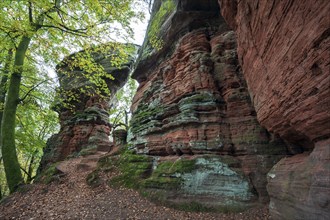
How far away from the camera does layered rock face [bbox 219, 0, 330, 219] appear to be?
10.8ft

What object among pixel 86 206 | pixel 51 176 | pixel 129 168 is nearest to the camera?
pixel 86 206

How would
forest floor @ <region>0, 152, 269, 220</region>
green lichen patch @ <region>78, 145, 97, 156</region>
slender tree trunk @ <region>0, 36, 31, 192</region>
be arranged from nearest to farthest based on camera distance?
forest floor @ <region>0, 152, 269, 220</region>
slender tree trunk @ <region>0, 36, 31, 192</region>
green lichen patch @ <region>78, 145, 97, 156</region>

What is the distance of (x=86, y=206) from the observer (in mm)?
6941

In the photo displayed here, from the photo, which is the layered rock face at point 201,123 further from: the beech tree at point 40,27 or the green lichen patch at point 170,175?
the beech tree at point 40,27

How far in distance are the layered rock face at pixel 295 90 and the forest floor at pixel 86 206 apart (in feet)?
5.60

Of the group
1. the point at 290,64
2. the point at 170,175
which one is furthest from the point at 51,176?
the point at 290,64

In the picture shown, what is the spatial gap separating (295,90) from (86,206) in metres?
7.24

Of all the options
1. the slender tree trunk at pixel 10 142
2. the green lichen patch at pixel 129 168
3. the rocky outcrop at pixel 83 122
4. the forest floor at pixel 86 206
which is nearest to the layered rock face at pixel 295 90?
the forest floor at pixel 86 206

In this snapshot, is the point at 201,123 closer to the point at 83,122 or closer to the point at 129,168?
the point at 129,168

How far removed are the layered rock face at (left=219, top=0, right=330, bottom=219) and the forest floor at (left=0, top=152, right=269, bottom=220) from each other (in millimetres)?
1706

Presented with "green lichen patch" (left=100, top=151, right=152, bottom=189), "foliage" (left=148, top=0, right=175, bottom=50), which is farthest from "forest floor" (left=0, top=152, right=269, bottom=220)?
"foliage" (left=148, top=0, right=175, bottom=50)

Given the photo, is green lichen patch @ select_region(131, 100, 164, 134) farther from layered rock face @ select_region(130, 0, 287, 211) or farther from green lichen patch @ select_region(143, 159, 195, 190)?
green lichen patch @ select_region(143, 159, 195, 190)

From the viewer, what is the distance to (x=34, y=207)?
24.1ft

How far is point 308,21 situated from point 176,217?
18.5ft
